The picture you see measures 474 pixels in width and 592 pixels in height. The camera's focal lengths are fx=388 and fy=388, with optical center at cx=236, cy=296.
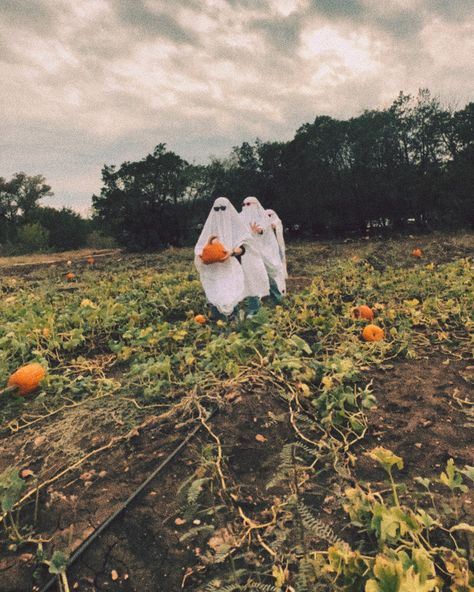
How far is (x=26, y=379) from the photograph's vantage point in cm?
333

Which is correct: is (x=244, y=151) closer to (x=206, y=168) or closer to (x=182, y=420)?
(x=206, y=168)

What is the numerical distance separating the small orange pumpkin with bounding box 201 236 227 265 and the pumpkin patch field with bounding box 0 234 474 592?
0.95 m

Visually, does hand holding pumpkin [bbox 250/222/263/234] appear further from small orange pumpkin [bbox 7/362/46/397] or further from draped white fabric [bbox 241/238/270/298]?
small orange pumpkin [bbox 7/362/46/397]

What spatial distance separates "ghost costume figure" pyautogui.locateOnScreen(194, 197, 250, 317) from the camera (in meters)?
5.14

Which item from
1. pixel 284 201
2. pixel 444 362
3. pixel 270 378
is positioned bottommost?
pixel 444 362

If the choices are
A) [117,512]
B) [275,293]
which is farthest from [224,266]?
[117,512]

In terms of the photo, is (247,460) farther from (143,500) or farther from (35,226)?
(35,226)

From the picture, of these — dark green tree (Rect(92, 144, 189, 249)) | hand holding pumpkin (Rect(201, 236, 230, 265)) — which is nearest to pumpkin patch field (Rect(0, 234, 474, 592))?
hand holding pumpkin (Rect(201, 236, 230, 265))

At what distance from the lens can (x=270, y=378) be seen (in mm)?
3086

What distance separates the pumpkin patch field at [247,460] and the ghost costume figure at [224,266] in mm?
533

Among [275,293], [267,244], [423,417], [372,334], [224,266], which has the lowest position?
[423,417]

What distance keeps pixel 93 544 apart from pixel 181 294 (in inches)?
207

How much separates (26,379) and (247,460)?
7.02ft

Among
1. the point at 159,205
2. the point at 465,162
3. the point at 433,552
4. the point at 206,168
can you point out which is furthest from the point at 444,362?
the point at 206,168
